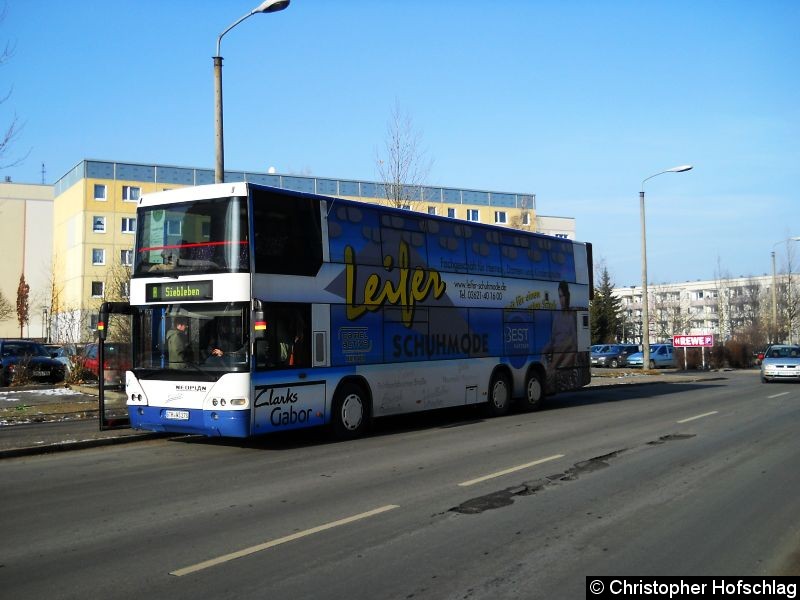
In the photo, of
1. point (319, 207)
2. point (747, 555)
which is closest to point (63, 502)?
point (319, 207)

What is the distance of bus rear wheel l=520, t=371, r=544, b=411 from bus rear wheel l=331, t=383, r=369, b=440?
6.20 metres

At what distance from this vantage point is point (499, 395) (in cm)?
1759

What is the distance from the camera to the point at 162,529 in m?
7.10

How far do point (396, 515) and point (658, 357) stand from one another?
42.9 meters

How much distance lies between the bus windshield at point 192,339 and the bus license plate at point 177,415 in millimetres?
613

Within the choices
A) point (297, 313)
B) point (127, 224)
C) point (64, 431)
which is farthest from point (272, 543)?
point (127, 224)

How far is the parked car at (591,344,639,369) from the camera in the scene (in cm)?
5097

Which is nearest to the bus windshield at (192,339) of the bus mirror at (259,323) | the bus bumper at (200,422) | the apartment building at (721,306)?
the bus mirror at (259,323)

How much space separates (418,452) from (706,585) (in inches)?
272

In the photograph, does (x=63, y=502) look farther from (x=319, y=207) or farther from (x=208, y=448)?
(x=319, y=207)

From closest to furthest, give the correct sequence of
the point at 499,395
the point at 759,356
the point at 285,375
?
the point at 285,375
the point at 499,395
the point at 759,356

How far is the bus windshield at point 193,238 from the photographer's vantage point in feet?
37.1

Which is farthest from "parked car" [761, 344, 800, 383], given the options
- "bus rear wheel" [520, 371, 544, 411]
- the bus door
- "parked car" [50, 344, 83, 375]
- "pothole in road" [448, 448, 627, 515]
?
"parked car" [50, 344, 83, 375]

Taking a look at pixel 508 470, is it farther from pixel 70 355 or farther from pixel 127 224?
pixel 127 224
